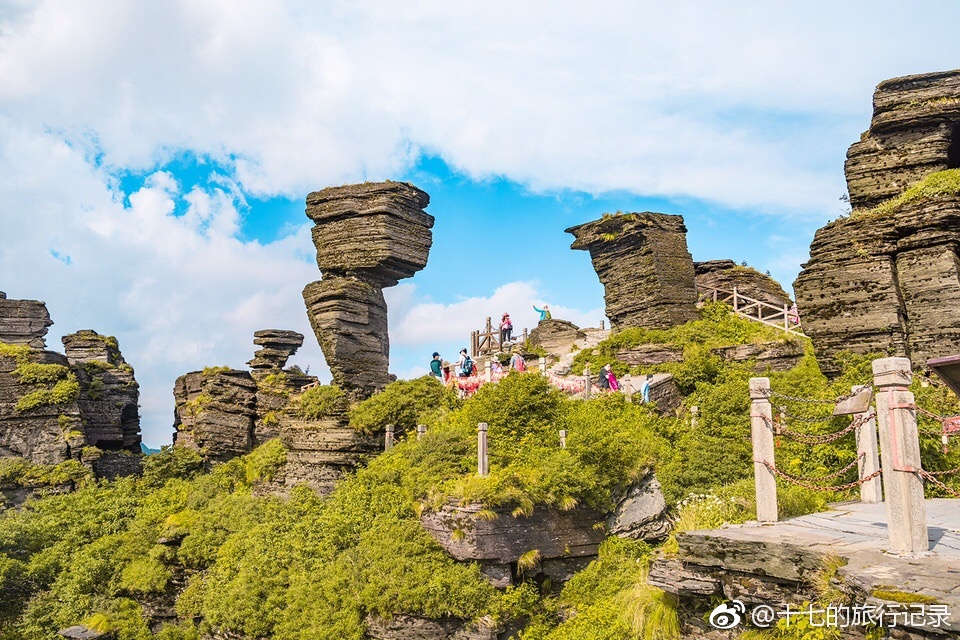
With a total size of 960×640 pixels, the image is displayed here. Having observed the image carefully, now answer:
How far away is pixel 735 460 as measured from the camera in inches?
659

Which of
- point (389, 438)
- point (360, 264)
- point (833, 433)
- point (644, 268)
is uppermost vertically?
point (644, 268)

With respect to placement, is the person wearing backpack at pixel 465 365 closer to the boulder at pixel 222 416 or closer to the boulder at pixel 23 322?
the boulder at pixel 222 416

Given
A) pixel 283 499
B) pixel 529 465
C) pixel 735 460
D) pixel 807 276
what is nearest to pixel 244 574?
pixel 283 499

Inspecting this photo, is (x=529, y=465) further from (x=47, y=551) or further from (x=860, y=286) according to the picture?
(x=47, y=551)

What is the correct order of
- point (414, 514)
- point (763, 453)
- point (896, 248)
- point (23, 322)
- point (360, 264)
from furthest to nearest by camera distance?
point (23, 322) < point (360, 264) < point (896, 248) < point (414, 514) < point (763, 453)

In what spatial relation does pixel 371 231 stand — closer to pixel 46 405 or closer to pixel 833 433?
pixel 46 405

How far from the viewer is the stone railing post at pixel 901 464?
719 centimetres

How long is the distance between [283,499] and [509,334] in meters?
16.5

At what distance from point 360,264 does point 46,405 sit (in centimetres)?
1553

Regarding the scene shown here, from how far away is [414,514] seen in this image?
16219 millimetres

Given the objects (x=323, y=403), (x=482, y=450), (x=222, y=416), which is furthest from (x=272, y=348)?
(x=482, y=450)

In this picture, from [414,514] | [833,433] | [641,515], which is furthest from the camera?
[414,514]

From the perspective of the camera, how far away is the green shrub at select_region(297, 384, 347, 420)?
75.3 feet

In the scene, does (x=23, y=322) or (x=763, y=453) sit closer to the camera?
(x=763, y=453)
